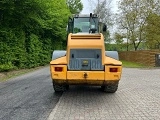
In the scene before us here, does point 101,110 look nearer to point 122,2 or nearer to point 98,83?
point 98,83

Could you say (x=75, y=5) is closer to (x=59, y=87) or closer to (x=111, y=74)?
(x=59, y=87)

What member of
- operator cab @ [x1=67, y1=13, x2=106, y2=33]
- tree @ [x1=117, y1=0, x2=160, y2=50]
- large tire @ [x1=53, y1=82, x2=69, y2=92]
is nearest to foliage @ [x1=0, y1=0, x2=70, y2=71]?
operator cab @ [x1=67, y1=13, x2=106, y2=33]

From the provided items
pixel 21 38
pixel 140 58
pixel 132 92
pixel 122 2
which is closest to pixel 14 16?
pixel 21 38

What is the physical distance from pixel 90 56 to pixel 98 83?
33.4 inches

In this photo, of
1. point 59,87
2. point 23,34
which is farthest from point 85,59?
point 23,34

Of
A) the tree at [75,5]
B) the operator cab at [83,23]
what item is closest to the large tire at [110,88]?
the operator cab at [83,23]

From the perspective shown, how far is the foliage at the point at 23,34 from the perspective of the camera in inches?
676

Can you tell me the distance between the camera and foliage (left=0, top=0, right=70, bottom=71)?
17172mm

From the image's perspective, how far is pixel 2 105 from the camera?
7.77 meters

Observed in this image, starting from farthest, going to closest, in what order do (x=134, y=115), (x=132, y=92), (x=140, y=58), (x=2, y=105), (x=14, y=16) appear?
(x=140, y=58) < (x=14, y=16) < (x=132, y=92) < (x=2, y=105) < (x=134, y=115)

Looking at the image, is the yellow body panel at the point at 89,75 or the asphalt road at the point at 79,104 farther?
the yellow body panel at the point at 89,75

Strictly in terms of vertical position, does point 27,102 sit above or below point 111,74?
below

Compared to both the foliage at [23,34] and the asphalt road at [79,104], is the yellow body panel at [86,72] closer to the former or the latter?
the asphalt road at [79,104]

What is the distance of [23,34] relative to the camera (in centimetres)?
2066
